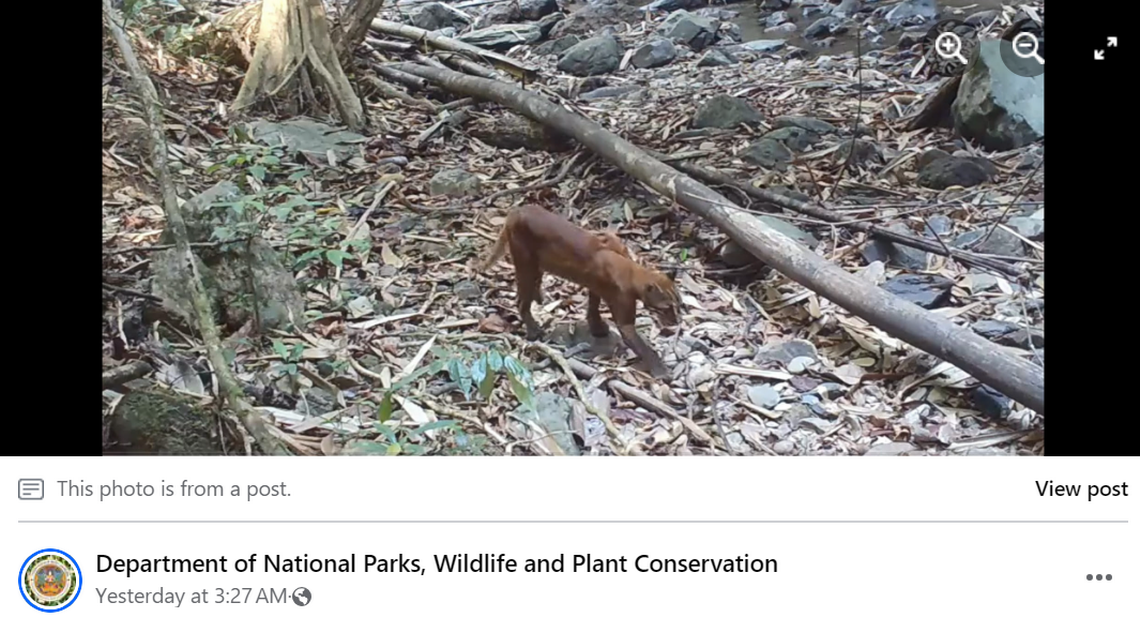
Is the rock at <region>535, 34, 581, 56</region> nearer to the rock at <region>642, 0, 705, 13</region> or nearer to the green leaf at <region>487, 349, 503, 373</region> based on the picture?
the rock at <region>642, 0, 705, 13</region>

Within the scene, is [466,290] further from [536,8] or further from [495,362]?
[536,8]

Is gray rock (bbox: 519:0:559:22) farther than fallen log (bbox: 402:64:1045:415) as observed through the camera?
Yes

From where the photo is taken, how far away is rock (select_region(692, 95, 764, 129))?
150 centimetres

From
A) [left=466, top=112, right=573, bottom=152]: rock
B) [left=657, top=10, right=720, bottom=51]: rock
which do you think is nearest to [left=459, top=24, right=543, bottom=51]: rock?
[left=466, top=112, right=573, bottom=152]: rock

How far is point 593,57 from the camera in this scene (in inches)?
60.8

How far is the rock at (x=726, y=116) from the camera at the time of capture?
150 centimetres

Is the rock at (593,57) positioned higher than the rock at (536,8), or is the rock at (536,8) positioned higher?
the rock at (536,8)

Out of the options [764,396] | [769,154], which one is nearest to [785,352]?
[764,396]

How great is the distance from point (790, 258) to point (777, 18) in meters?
0.51

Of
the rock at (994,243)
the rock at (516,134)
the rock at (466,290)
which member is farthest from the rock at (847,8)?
the rock at (466,290)

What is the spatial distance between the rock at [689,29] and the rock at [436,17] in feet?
1.32
